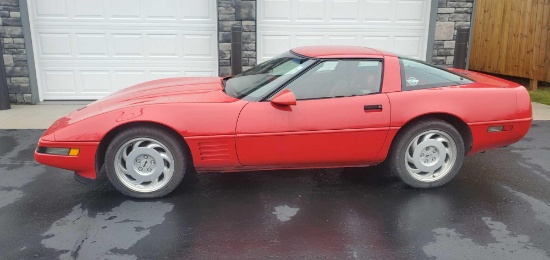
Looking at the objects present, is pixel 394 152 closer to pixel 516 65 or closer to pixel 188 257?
pixel 188 257

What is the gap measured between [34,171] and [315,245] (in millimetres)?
3078

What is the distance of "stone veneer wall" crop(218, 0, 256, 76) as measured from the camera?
7789 millimetres

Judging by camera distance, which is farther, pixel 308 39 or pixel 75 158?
pixel 308 39

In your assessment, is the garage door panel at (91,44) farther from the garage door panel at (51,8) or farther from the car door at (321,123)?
the car door at (321,123)

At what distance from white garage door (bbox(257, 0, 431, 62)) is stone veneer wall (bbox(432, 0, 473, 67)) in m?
0.23

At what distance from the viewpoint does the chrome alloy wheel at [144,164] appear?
149 inches

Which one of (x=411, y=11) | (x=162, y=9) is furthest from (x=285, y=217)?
(x=411, y=11)

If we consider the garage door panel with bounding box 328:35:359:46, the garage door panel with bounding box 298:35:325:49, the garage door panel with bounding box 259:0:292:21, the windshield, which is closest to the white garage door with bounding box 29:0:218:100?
the garage door panel with bounding box 259:0:292:21

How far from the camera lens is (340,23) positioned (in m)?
8.26

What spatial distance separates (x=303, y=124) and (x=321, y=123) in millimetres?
153

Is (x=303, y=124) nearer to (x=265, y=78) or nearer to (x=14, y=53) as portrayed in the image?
(x=265, y=78)

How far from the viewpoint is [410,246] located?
3.16 meters

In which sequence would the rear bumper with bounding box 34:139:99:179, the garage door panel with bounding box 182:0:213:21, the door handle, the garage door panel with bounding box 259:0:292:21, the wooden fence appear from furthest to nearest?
the wooden fence, the garage door panel with bounding box 259:0:292:21, the garage door panel with bounding box 182:0:213:21, the door handle, the rear bumper with bounding box 34:139:99:179

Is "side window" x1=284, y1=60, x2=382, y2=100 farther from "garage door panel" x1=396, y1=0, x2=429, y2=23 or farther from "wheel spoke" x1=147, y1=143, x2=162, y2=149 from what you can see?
"garage door panel" x1=396, y1=0, x2=429, y2=23
